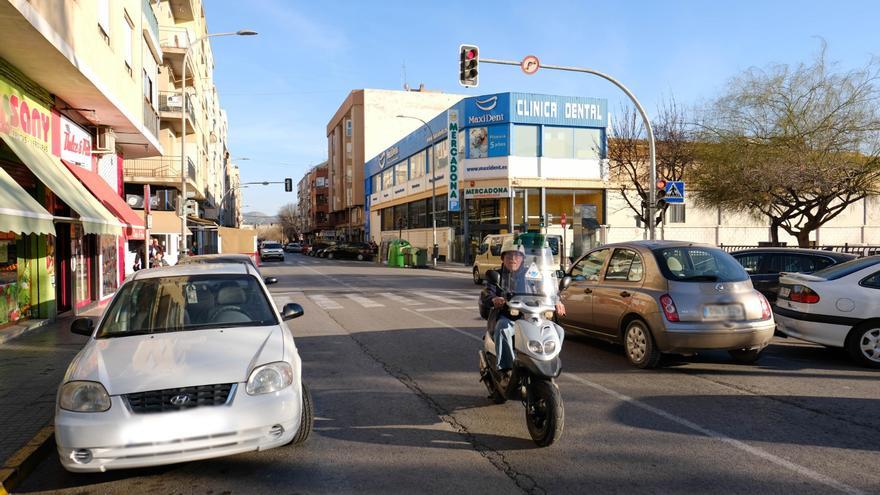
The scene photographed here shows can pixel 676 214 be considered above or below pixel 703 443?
above

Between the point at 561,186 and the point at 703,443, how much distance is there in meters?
33.4

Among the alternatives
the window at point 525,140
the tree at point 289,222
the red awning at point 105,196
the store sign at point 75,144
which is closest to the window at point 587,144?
the window at point 525,140

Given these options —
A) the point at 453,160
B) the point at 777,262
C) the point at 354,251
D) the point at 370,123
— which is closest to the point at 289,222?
the point at 370,123

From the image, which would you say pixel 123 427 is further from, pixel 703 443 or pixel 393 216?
pixel 393 216

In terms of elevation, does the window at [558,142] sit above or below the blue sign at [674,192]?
above

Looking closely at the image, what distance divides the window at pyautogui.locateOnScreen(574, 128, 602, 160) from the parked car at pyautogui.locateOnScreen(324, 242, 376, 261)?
847 inches

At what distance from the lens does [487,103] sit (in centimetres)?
3662

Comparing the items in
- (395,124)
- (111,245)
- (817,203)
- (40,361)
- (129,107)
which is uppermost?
(395,124)

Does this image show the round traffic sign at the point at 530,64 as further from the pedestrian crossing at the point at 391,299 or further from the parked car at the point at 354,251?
the parked car at the point at 354,251

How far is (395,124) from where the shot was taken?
72625 millimetres

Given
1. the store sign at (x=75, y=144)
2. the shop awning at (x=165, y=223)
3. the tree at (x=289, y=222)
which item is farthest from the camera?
the tree at (x=289, y=222)

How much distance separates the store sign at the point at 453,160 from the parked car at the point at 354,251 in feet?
49.7

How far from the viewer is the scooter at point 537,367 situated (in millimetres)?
4551

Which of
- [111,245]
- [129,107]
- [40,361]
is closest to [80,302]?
[111,245]
